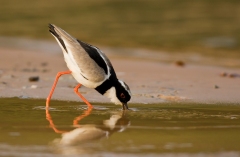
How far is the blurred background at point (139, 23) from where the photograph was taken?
56.1 ft

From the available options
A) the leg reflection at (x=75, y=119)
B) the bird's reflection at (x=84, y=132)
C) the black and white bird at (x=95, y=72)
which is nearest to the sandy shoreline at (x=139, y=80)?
the black and white bird at (x=95, y=72)

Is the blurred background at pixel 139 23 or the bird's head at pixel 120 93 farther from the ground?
the blurred background at pixel 139 23

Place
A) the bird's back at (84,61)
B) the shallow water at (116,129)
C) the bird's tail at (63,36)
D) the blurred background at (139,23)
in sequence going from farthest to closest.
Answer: the blurred background at (139,23)
the bird's tail at (63,36)
the bird's back at (84,61)
the shallow water at (116,129)

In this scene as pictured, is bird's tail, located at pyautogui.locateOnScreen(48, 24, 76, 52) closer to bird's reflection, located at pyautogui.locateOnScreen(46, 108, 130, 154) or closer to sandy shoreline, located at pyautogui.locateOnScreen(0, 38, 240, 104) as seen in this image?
sandy shoreline, located at pyautogui.locateOnScreen(0, 38, 240, 104)

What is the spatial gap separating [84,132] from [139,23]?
1417cm

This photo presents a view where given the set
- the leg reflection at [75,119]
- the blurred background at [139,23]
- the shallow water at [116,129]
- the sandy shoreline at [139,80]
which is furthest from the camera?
the blurred background at [139,23]

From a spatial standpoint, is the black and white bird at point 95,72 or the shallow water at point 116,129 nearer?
the shallow water at point 116,129

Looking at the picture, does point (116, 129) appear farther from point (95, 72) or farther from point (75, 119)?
point (95, 72)

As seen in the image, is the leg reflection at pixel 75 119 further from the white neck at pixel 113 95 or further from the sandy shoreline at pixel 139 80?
the sandy shoreline at pixel 139 80

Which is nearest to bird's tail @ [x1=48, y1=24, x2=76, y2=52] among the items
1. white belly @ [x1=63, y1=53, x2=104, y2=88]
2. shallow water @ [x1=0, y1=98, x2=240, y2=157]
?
white belly @ [x1=63, y1=53, x2=104, y2=88]

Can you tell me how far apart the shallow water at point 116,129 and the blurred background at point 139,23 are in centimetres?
788

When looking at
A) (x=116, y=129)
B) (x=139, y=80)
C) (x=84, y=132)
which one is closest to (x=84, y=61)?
(x=116, y=129)

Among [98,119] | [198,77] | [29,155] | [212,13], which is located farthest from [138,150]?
[212,13]

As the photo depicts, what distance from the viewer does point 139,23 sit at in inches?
799
